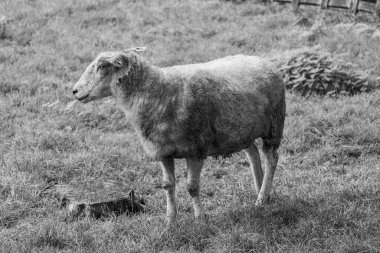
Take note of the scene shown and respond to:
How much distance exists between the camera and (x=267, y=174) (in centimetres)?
655

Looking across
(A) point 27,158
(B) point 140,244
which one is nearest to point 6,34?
(A) point 27,158

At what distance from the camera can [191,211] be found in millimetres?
6504

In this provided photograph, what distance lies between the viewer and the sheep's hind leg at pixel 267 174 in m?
6.46

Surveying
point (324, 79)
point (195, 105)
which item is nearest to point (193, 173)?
point (195, 105)

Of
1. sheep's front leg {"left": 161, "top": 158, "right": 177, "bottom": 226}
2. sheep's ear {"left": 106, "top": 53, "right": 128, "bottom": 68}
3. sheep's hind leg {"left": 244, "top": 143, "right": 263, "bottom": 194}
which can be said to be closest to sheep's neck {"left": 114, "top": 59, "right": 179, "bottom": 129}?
sheep's ear {"left": 106, "top": 53, "right": 128, "bottom": 68}

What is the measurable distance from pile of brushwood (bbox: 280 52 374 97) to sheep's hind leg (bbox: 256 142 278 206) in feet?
11.8

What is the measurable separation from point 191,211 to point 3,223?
2.07m

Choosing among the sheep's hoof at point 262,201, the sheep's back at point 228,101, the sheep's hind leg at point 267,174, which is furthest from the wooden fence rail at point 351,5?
the sheep's hoof at point 262,201

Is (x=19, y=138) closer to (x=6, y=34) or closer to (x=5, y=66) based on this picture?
(x=5, y=66)

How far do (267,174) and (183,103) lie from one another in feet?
5.16

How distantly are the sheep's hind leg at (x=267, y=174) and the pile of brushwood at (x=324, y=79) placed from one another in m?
3.59

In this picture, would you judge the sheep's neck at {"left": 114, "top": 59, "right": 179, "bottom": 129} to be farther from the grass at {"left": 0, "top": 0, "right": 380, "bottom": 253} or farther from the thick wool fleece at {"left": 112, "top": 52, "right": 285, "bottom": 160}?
the grass at {"left": 0, "top": 0, "right": 380, "bottom": 253}

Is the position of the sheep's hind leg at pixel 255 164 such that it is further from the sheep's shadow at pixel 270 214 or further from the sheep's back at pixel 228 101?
the sheep's shadow at pixel 270 214

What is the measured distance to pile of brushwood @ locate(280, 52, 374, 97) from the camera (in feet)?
32.7
